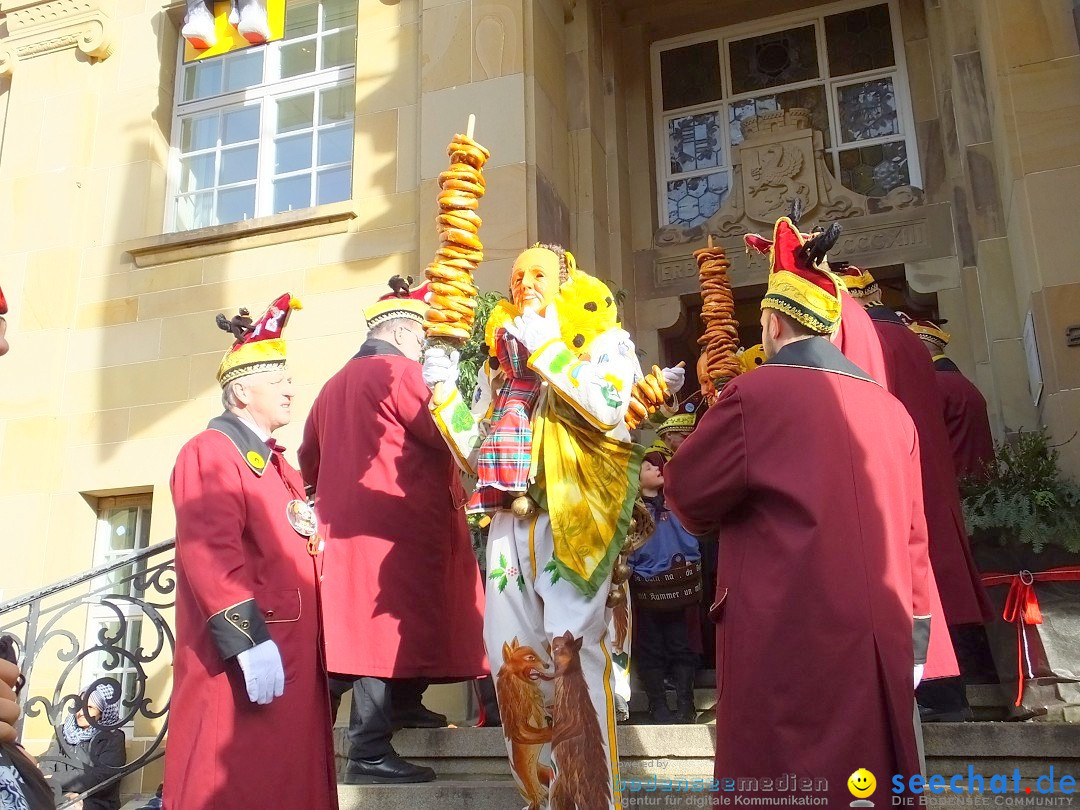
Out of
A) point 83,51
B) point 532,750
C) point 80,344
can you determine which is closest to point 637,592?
point 532,750

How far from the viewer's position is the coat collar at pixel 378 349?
14.6 feet

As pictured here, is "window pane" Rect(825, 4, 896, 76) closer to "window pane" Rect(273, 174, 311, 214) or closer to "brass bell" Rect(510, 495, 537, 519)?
"window pane" Rect(273, 174, 311, 214)

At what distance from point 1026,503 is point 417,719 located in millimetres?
2943

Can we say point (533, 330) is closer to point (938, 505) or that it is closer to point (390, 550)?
point (390, 550)

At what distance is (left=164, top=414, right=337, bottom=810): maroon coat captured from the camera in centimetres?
329

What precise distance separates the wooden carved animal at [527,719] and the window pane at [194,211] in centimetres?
669

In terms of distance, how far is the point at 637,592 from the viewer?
4.95m

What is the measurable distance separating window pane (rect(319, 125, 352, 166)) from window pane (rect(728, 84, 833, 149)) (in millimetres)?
3313

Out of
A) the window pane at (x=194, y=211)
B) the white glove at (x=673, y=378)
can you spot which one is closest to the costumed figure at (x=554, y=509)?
the white glove at (x=673, y=378)

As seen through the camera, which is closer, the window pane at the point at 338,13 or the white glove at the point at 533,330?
the white glove at the point at 533,330

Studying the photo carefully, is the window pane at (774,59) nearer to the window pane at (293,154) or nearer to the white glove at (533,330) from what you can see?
the window pane at (293,154)

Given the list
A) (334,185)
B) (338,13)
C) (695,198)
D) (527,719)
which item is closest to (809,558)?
(527,719)

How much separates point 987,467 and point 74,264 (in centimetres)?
733

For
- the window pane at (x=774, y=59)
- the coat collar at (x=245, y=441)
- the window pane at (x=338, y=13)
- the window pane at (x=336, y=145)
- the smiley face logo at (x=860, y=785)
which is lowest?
the smiley face logo at (x=860, y=785)
